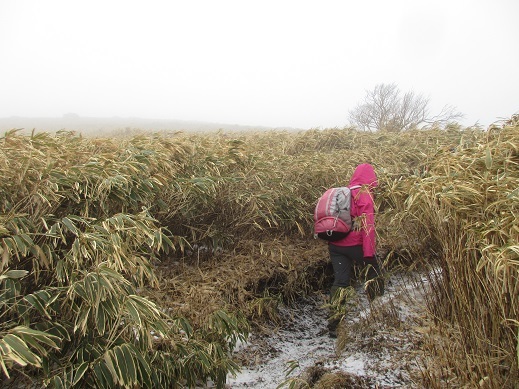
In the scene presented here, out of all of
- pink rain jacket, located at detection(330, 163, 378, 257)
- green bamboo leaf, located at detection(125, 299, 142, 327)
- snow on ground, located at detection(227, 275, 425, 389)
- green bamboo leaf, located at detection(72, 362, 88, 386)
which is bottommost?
snow on ground, located at detection(227, 275, 425, 389)

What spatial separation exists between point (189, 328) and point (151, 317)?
24.0 inches

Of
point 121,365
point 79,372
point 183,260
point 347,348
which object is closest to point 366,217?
point 347,348

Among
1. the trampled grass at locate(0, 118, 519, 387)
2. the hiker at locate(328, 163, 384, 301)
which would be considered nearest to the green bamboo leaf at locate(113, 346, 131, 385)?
the trampled grass at locate(0, 118, 519, 387)

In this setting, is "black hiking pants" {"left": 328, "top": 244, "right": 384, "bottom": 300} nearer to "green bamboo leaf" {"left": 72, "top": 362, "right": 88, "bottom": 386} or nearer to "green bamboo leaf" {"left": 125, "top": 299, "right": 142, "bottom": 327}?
"green bamboo leaf" {"left": 125, "top": 299, "right": 142, "bottom": 327}

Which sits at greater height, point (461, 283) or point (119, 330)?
point (461, 283)

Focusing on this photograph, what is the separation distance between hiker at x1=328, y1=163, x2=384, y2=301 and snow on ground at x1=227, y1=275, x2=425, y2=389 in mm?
267

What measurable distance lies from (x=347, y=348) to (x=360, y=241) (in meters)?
0.93

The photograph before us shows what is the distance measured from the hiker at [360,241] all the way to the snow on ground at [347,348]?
0.87ft

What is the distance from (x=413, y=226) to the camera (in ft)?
8.84

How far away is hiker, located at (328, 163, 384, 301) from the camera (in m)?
3.14

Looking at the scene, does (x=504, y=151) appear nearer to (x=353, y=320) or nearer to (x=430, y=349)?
(x=430, y=349)

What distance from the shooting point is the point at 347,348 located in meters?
2.98

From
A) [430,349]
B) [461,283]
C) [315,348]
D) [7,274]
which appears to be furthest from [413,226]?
[7,274]

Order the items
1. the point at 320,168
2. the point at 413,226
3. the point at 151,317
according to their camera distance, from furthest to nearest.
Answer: the point at 320,168
the point at 413,226
the point at 151,317
